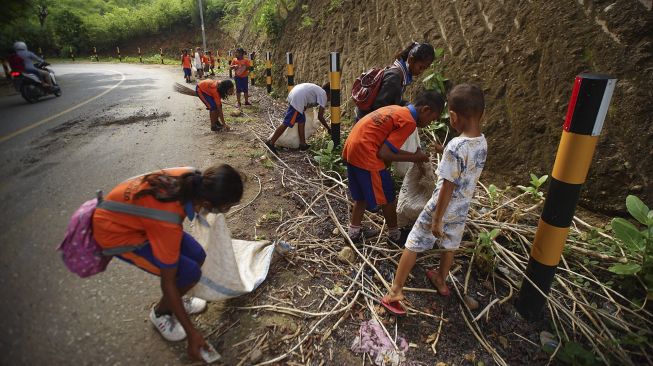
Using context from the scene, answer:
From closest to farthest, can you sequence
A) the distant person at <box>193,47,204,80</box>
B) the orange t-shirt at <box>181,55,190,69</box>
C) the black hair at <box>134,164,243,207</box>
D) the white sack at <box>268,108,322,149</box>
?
1. the black hair at <box>134,164,243,207</box>
2. the white sack at <box>268,108,322,149</box>
3. the orange t-shirt at <box>181,55,190,69</box>
4. the distant person at <box>193,47,204,80</box>

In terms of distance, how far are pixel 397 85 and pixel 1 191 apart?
2.75 m

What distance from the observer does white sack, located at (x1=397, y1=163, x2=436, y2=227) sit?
2553 millimetres

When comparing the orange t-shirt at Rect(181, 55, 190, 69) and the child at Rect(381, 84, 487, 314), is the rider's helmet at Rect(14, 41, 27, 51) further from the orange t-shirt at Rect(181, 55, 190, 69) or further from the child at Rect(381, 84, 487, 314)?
the orange t-shirt at Rect(181, 55, 190, 69)

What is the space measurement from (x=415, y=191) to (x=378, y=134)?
1.77 feet

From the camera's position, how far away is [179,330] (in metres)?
1.83

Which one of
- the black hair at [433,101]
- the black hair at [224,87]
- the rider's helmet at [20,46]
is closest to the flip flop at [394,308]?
the black hair at [433,101]

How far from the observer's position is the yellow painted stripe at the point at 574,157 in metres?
1.63

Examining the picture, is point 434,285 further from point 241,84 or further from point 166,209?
point 241,84

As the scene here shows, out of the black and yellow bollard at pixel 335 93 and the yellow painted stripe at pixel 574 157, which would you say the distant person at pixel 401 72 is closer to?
the black and yellow bollard at pixel 335 93

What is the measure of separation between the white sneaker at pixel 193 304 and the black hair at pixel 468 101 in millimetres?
1888

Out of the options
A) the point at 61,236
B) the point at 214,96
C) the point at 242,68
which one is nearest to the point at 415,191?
the point at 61,236

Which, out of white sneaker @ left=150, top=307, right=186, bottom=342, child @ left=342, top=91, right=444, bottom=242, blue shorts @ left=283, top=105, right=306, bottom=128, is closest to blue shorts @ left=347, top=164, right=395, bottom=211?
child @ left=342, top=91, right=444, bottom=242

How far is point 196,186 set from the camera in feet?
5.09

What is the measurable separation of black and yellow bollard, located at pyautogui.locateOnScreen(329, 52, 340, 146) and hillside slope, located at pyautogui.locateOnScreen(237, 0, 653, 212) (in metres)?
1.29
